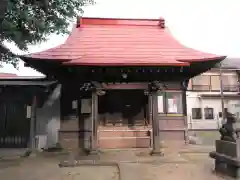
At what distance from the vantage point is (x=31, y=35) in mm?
7555

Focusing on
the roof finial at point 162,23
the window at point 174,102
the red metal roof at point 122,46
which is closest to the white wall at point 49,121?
the red metal roof at point 122,46

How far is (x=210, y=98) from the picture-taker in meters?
31.4

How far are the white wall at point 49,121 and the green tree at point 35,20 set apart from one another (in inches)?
140

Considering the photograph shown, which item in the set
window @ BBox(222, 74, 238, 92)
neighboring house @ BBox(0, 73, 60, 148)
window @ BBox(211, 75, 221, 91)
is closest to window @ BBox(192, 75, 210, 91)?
window @ BBox(211, 75, 221, 91)

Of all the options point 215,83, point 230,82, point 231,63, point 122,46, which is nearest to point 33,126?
point 122,46

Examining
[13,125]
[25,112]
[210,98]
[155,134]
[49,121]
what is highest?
[210,98]

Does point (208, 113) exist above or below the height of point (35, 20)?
below

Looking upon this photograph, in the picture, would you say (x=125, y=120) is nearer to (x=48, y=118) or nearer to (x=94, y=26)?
(x=48, y=118)

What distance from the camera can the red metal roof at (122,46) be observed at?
952 cm

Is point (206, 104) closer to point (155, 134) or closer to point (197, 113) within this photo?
point (197, 113)

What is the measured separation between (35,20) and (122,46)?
16.5ft

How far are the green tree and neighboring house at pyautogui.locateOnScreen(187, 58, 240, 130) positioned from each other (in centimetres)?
2577

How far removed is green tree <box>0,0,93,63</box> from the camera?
6.31 meters

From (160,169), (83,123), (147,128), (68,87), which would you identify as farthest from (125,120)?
(160,169)
